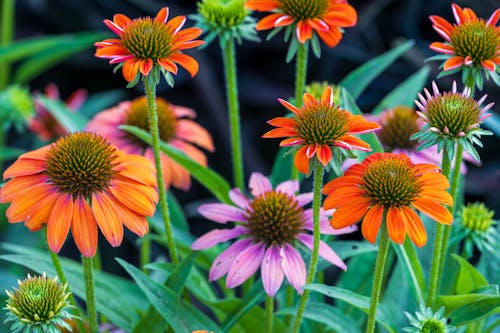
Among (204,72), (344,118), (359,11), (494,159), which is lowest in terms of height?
(344,118)

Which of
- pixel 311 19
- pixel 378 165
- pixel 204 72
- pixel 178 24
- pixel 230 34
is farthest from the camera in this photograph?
pixel 204 72

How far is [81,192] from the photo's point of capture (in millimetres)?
917

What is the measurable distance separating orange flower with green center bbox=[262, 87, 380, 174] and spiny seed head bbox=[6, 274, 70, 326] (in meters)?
0.29

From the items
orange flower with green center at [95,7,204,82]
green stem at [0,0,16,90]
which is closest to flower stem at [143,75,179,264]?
orange flower with green center at [95,7,204,82]

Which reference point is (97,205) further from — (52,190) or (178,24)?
(178,24)

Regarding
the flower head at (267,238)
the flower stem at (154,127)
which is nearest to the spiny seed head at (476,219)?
the flower head at (267,238)

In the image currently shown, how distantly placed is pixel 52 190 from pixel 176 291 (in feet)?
0.65

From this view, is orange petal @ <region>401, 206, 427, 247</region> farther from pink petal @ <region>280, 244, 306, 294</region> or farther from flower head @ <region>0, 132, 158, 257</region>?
flower head @ <region>0, 132, 158, 257</region>

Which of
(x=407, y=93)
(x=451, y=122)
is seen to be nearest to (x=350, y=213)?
(x=451, y=122)

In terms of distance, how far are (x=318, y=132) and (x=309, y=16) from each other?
0.29 m

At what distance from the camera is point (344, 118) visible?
0.84m

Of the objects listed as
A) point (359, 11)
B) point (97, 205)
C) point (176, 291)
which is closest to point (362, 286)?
point (176, 291)

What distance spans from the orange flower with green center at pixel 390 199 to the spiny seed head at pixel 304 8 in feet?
0.98

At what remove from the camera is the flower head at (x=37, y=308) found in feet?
2.61
